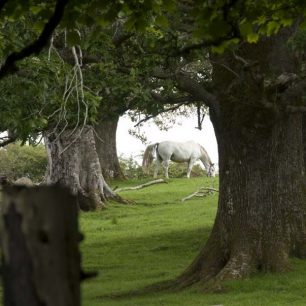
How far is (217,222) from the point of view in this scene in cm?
1579

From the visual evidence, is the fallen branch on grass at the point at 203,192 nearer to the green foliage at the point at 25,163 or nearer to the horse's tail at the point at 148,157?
the horse's tail at the point at 148,157

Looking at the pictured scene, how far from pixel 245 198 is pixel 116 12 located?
890 cm

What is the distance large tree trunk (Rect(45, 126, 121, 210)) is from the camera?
29266 mm

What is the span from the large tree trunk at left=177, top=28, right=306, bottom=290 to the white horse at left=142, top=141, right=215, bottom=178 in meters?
26.5

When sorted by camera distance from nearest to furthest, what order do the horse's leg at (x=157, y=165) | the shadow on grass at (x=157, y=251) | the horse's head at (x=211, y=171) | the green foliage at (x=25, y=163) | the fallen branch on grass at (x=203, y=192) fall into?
the shadow on grass at (x=157, y=251)
the fallen branch on grass at (x=203, y=192)
the horse's leg at (x=157, y=165)
the horse's head at (x=211, y=171)
the green foliage at (x=25, y=163)

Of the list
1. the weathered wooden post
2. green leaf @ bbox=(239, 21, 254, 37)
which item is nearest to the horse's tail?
green leaf @ bbox=(239, 21, 254, 37)

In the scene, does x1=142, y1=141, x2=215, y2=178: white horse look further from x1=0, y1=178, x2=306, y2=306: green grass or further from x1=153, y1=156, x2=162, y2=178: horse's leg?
x1=0, y1=178, x2=306, y2=306: green grass

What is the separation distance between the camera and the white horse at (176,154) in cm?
4288

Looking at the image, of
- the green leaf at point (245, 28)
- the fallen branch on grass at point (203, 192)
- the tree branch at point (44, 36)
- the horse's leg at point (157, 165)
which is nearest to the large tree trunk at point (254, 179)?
the green leaf at point (245, 28)

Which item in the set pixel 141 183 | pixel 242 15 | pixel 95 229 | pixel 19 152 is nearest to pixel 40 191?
pixel 242 15

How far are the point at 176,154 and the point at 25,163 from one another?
29.1ft

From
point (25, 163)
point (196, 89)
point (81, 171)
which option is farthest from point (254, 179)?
point (25, 163)

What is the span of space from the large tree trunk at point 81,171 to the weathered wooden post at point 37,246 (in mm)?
24859

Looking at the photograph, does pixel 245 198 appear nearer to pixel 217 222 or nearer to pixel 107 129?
pixel 217 222
